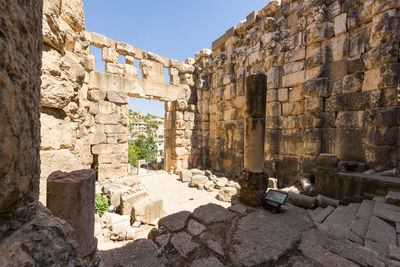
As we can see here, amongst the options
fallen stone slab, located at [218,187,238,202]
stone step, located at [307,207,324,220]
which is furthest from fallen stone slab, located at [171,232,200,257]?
fallen stone slab, located at [218,187,238,202]

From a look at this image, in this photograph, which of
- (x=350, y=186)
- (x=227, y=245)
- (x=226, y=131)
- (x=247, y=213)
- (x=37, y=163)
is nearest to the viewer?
(x=37, y=163)

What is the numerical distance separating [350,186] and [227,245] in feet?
9.95

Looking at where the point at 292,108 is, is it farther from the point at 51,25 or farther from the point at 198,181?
the point at 51,25

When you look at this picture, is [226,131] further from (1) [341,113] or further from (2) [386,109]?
(2) [386,109]

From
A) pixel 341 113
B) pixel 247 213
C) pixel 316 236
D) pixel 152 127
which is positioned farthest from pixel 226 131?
pixel 152 127

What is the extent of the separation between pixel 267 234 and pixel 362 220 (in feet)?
5.00

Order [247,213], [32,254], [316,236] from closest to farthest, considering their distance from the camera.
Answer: [32,254], [316,236], [247,213]

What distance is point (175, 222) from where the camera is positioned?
2.39 m

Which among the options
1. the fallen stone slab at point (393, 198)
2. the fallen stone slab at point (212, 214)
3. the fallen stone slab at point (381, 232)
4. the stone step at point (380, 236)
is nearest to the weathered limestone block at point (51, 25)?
the fallen stone slab at point (212, 214)

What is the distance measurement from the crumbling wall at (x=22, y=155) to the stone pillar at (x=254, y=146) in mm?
2697

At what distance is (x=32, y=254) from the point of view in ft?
1.86

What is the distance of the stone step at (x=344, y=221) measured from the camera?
2.28 meters

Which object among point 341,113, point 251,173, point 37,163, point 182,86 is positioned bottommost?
point 251,173

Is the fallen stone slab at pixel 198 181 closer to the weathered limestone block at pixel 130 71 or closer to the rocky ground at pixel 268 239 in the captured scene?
the rocky ground at pixel 268 239
